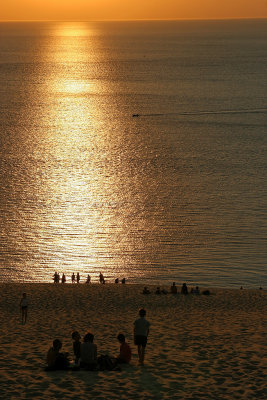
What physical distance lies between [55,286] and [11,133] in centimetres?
5408

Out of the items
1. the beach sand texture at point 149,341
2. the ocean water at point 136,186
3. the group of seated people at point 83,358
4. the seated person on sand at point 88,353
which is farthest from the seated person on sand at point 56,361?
the ocean water at point 136,186

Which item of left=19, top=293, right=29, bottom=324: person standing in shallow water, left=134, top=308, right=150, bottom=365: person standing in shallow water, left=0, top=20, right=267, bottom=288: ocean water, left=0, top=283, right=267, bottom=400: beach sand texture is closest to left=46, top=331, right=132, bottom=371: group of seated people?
left=0, top=283, right=267, bottom=400: beach sand texture

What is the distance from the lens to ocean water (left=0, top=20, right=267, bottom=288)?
40344 millimetres

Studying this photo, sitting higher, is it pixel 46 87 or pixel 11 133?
pixel 46 87

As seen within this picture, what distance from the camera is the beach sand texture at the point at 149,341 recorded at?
1603 cm

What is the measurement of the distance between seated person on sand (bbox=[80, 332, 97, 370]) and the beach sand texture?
0.62ft

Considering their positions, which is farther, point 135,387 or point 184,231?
point 184,231

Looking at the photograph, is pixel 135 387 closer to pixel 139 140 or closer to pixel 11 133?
pixel 139 140

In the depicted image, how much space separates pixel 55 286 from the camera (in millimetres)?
31969

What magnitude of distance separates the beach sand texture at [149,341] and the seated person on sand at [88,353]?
0.19 m

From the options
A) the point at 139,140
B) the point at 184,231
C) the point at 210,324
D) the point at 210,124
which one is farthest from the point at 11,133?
the point at 210,324

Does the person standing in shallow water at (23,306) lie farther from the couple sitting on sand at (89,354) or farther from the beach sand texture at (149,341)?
the couple sitting on sand at (89,354)

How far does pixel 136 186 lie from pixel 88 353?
41271 millimetres

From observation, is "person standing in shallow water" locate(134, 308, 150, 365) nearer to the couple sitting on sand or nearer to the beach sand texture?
the couple sitting on sand
